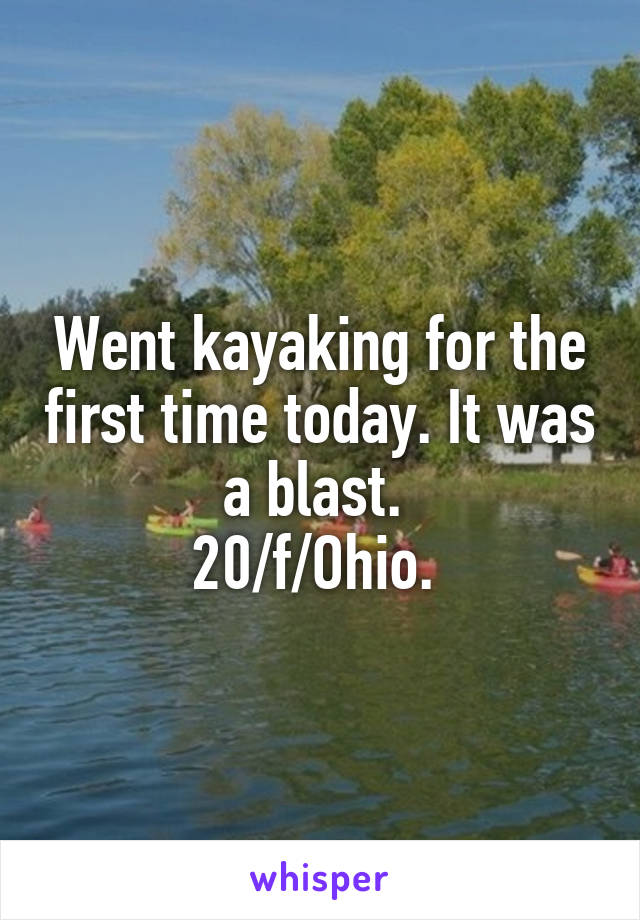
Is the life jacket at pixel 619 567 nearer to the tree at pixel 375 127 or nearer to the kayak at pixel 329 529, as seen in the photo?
the kayak at pixel 329 529

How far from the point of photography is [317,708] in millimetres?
20797

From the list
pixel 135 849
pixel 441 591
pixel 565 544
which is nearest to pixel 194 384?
pixel 565 544

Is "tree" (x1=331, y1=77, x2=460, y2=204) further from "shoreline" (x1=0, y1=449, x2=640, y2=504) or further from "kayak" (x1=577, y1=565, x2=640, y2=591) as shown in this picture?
"kayak" (x1=577, y1=565, x2=640, y2=591)

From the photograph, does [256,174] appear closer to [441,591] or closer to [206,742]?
[441,591]

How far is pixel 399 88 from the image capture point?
6700 centimetres

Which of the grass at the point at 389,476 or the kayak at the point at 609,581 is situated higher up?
the grass at the point at 389,476

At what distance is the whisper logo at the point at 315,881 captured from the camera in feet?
35.9

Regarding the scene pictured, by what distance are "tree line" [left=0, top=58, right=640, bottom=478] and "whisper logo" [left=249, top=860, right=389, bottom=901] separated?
168 feet

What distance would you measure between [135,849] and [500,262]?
51925 mm

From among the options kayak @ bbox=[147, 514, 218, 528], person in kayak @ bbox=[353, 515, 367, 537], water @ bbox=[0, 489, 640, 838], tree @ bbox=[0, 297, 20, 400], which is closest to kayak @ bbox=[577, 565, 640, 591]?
water @ bbox=[0, 489, 640, 838]

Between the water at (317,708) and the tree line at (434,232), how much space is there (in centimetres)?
2778

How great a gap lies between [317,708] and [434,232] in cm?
4294

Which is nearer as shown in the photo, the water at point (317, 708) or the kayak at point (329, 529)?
the water at point (317, 708)

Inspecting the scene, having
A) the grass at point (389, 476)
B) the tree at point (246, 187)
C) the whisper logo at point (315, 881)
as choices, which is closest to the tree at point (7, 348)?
the grass at point (389, 476)
